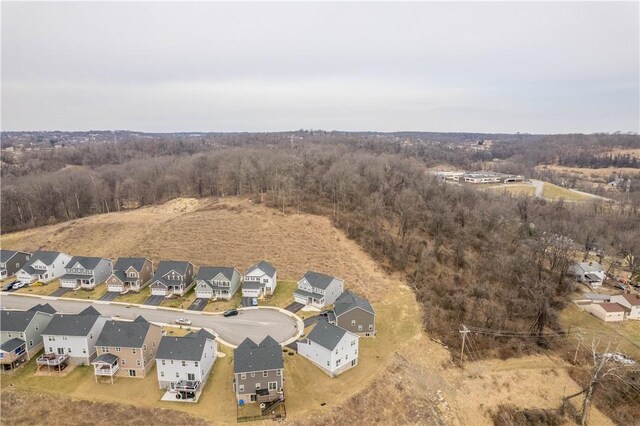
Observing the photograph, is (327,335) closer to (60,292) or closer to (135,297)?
(135,297)

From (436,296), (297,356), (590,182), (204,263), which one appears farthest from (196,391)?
(590,182)

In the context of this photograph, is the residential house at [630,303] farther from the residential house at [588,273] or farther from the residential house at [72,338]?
the residential house at [72,338]

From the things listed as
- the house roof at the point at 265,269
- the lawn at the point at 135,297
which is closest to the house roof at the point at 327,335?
the house roof at the point at 265,269

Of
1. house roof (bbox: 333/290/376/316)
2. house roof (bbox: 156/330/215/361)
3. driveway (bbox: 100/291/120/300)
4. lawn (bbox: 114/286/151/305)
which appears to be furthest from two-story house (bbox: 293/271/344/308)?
driveway (bbox: 100/291/120/300)

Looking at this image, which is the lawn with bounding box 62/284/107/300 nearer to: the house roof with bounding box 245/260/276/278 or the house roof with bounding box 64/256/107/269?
the house roof with bounding box 64/256/107/269

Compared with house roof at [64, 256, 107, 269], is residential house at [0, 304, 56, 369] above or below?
below

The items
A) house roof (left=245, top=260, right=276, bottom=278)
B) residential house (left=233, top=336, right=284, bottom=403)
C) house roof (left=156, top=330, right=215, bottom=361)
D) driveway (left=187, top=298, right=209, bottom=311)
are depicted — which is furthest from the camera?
house roof (left=245, top=260, right=276, bottom=278)

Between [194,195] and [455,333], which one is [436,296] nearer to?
[455,333]
